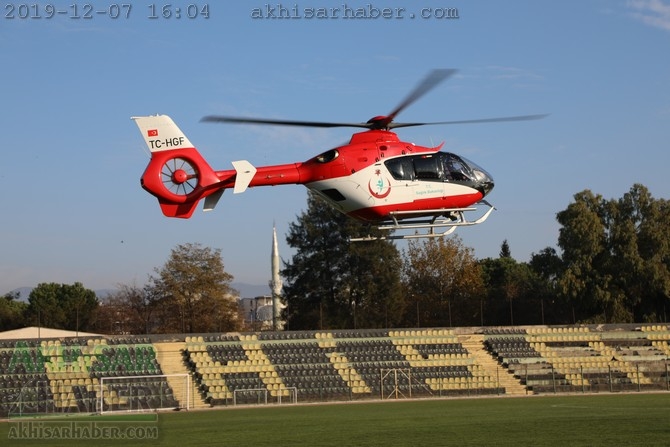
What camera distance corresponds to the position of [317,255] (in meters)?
77.9

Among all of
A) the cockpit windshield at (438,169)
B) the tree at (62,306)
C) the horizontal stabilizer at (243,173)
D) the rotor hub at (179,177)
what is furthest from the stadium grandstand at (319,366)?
the tree at (62,306)

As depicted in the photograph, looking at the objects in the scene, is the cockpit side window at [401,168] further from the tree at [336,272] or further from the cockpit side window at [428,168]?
the tree at [336,272]

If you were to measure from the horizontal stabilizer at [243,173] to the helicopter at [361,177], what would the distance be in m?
0.03

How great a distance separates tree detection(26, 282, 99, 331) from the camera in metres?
84.8

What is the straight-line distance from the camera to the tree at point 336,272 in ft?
253

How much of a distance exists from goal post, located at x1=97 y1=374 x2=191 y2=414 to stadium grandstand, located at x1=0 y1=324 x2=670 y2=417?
0.15 feet

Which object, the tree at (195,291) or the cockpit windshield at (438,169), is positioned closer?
the cockpit windshield at (438,169)

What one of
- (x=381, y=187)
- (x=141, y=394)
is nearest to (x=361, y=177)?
(x=381, y=187)

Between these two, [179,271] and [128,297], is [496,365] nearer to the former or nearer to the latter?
[179,271]

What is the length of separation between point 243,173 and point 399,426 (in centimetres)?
806

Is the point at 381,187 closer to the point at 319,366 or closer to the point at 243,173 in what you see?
the point at 243,173

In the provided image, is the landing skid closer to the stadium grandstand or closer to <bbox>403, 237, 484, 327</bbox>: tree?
the stadium grandstand

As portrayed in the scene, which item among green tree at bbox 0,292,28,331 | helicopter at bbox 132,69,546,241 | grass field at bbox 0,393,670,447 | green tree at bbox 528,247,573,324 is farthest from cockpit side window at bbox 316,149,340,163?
green tree at bbox 0,292,28,331

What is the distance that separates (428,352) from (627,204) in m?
29.4
